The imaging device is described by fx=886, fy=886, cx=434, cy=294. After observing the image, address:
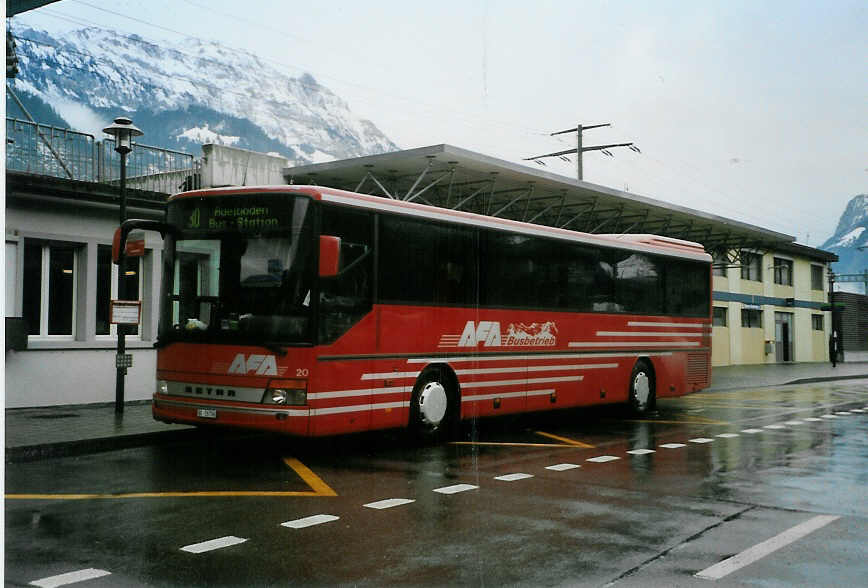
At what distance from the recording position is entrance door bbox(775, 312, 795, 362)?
50.0 m

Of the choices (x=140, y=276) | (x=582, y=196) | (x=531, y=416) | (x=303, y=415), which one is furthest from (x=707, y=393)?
(x=303, y=415)

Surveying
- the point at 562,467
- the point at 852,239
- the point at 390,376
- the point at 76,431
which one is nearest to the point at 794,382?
the point at 852,239

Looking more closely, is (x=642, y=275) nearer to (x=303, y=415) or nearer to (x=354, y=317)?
(x=354, y=317)

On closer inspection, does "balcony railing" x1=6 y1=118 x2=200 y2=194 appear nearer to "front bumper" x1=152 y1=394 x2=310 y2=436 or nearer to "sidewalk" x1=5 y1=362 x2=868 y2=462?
"sidewalk" x1=5 y1=362 x2=868 y2=462

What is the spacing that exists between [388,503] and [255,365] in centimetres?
304

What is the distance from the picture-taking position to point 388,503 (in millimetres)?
8055

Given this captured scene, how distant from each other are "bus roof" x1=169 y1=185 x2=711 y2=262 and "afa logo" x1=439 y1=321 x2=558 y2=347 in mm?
1486

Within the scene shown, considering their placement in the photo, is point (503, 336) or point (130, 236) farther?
point (503, 336)

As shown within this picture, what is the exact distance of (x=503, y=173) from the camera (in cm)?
2047

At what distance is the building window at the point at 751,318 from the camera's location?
46.3m

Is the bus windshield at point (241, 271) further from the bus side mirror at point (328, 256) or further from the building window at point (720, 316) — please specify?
the building window at point (720, 316)

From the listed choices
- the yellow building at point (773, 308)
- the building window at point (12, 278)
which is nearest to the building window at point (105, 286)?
the building window at point (12, 278)

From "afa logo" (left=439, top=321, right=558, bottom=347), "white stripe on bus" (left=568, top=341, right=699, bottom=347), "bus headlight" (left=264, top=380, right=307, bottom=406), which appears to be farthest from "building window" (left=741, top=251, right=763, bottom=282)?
"bus headlight" (left=264, top=380, right=307, bottom=406)

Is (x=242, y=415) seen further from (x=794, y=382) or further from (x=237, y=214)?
(x=794, y=382)
